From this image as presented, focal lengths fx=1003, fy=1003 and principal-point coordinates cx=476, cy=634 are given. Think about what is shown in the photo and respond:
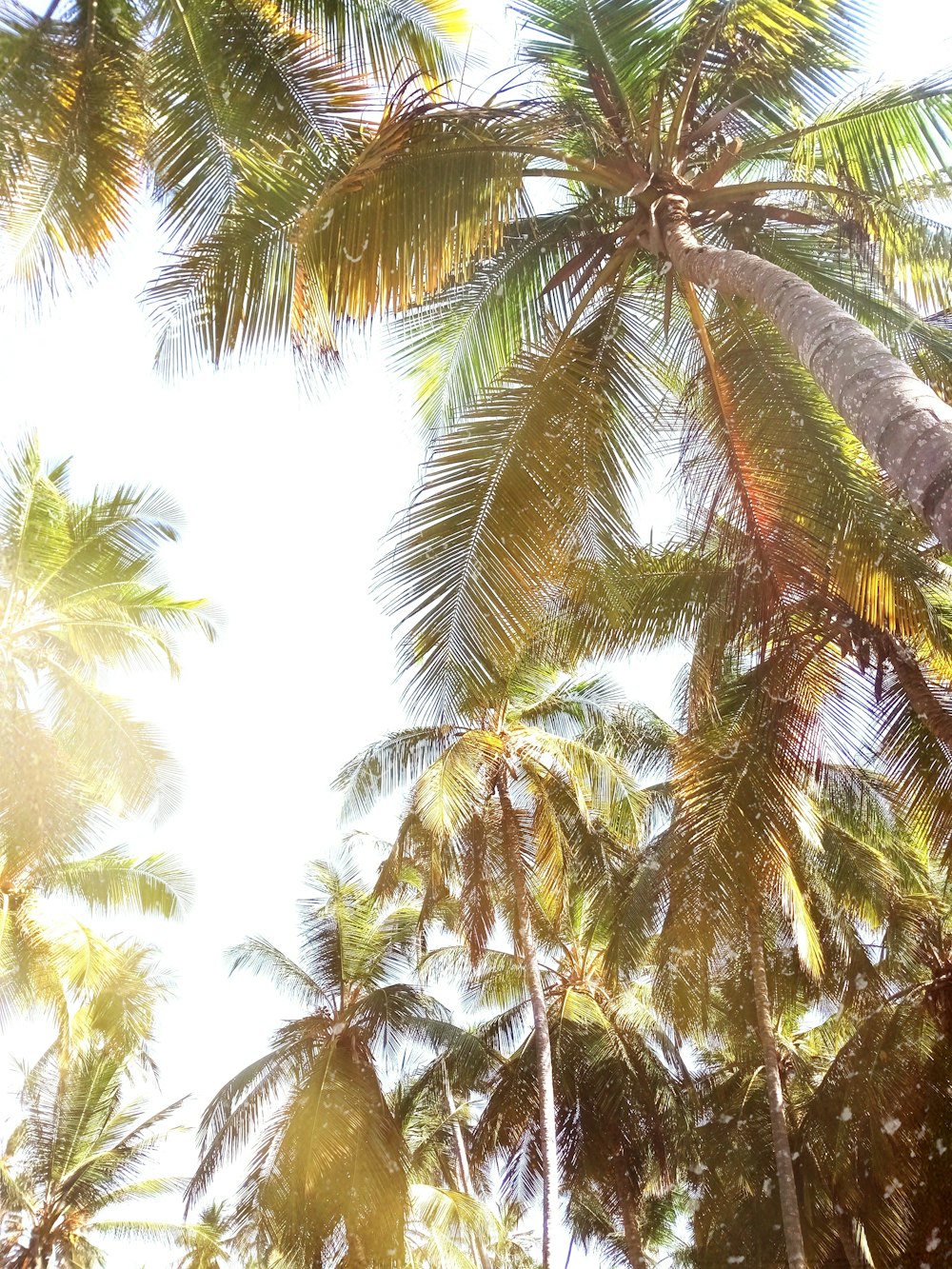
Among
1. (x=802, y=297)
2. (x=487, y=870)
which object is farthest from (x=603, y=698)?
(x=802, y=297)

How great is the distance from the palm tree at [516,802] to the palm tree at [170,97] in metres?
7.01

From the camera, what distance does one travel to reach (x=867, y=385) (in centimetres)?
362

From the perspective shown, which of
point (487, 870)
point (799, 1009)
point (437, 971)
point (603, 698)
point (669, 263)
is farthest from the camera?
point (437, 971)

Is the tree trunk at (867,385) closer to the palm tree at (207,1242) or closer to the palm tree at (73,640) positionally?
the palm tree at (73,640)

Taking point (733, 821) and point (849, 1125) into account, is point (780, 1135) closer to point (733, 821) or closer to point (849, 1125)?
point (849, 1125)

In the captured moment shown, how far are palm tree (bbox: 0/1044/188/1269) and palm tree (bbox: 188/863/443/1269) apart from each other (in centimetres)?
276

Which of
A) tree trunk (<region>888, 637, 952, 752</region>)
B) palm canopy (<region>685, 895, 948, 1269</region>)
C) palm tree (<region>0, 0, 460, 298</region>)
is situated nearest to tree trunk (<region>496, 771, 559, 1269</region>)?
palm canopy (<region>685, 895, 948, 1269</region>)

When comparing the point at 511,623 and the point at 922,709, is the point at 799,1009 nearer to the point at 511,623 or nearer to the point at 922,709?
the point at 922,709

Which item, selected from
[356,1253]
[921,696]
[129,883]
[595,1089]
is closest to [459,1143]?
[356,1253]

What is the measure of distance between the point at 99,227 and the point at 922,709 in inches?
262

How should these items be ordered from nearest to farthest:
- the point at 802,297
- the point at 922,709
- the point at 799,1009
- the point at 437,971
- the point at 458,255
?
the point at 802,297 < the point at 458,255 < the point at 922,709 < the point at 799,1009 < the point at 437,971

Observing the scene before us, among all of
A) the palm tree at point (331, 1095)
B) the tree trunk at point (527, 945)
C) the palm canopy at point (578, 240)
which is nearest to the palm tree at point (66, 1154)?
the palm tree at point (331, 1095)

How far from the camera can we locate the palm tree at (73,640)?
11.7 meters

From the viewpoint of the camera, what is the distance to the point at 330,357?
19.9ft
